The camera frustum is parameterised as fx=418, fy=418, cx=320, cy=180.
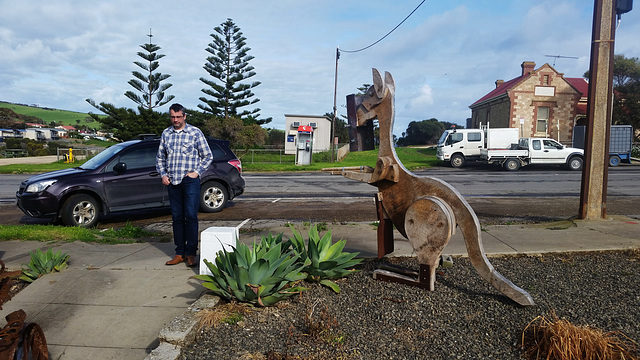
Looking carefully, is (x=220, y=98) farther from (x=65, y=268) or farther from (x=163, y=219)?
(x=65, y=268)

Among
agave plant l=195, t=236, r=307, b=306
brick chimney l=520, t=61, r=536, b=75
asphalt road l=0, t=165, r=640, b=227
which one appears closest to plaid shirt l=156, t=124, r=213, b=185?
agave plant l=195, t=236, r=307, b=306

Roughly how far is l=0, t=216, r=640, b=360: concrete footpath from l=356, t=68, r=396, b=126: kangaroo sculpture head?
1821mm

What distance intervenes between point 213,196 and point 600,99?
7873mm

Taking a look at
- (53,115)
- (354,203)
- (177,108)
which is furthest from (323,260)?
Result: (53,115)

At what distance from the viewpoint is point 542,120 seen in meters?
34.9

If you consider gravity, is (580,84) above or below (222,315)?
above

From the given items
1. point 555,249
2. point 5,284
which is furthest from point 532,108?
point 5,284

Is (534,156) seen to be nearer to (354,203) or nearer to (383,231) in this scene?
(354,203)

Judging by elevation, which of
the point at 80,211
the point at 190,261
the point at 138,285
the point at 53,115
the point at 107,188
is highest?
the point at 53,115

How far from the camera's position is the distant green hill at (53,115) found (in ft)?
354

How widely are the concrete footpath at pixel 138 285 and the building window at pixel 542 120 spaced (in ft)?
102

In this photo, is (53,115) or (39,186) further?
(53,115)

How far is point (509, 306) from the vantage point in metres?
3.58

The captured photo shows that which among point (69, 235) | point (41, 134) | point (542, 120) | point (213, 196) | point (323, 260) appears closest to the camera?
point (323, 260)
